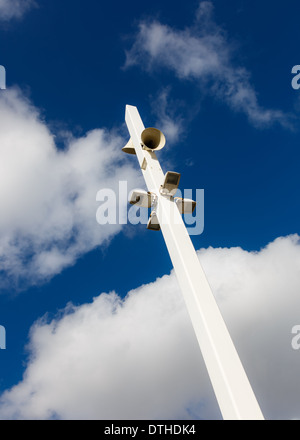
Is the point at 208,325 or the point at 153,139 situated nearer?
the point at 208,325

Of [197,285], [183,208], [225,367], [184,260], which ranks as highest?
[183,208]

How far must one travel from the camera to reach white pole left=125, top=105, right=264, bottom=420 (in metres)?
2.07

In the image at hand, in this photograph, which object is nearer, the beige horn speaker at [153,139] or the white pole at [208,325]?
the white pole at [208,325]

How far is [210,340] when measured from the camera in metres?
2.32

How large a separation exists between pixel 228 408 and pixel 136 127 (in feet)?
13.0

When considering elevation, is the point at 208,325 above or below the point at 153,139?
below

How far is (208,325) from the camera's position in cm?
239

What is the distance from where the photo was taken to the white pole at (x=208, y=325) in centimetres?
207

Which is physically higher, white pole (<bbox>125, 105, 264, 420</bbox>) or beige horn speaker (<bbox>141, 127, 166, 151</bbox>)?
beige horn speaker (<bbox>141, 127, 166, 151</bbox>)

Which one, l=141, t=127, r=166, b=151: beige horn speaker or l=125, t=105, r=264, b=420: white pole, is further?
l=141, t=127, r=166, b=151: beige horn speaker
